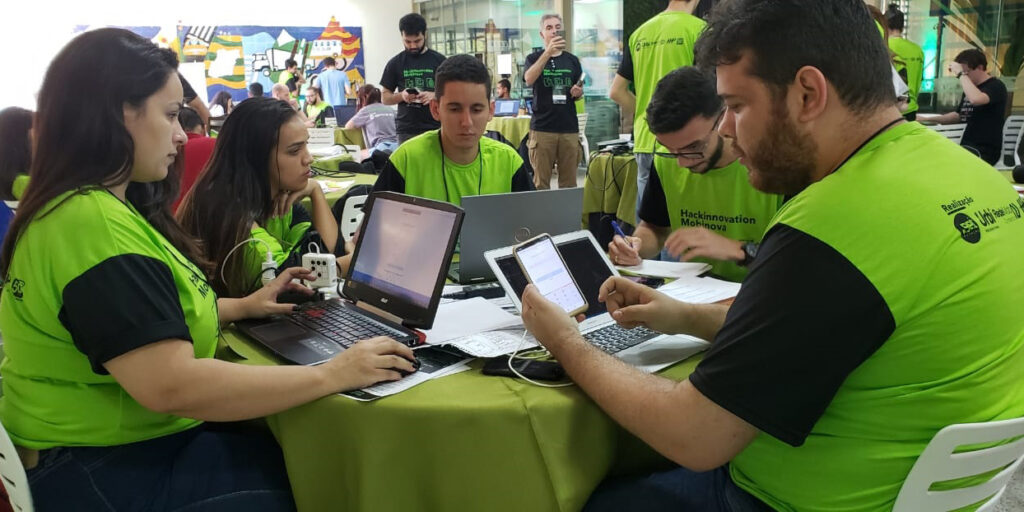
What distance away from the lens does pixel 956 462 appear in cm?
94

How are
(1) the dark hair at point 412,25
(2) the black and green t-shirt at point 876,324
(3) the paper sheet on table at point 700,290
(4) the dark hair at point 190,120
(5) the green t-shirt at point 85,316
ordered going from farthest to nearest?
(1) the dark hair at point 412,25 < (4) the dark hair at point 190,120 < (3) the paper sheet on table at point 700,290 < (5) the green t-shirt at point 85,316 < (2) the black and green t-shirt at point 876,324

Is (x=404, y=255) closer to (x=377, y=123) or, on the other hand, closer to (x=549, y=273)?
(x=549, y=273)

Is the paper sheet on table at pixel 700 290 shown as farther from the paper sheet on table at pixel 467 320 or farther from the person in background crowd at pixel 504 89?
the person in background crowd at pixel 504 89

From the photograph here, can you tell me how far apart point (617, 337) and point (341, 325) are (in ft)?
2.05

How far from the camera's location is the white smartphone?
1.49m

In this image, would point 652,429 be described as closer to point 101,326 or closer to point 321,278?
point 101,326

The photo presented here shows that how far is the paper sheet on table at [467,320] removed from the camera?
1526 mm

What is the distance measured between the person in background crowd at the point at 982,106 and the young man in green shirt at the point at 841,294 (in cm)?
595

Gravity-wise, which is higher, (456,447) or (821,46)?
(821,46)

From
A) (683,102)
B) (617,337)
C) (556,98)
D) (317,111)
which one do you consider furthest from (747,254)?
(317,111)

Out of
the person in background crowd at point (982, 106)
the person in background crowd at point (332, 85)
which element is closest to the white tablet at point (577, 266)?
the person in background crowd at point (982, 106)

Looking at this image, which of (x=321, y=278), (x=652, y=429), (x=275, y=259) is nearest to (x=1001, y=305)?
(x=652, y=429)

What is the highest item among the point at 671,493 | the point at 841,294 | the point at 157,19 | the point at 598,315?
the point at 157,19

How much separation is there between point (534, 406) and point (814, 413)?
44cm
